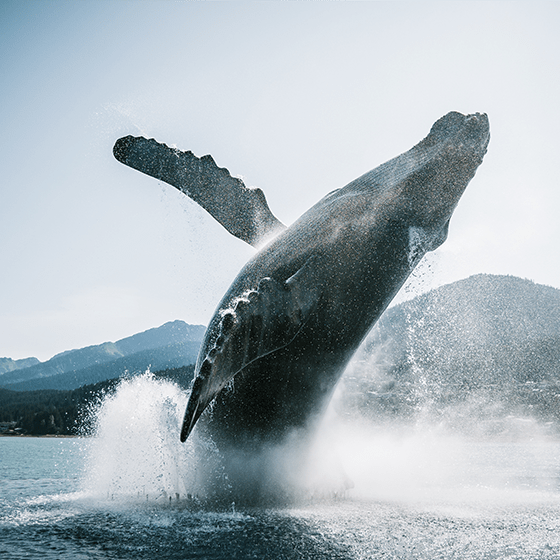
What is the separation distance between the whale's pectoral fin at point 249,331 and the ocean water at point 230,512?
1.64 m

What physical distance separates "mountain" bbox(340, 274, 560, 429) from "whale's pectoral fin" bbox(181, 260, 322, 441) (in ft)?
244

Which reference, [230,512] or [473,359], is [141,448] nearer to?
[230,512]

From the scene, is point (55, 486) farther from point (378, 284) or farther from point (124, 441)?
point (378, 284)

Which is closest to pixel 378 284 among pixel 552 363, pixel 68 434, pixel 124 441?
pixel 124 441

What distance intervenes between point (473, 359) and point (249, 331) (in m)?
139

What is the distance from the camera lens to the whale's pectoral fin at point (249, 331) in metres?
4.60

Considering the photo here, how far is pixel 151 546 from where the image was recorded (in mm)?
5012

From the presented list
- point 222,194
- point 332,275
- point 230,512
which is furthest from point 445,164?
point 230,512

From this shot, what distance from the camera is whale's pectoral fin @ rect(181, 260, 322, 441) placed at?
15.1 feet

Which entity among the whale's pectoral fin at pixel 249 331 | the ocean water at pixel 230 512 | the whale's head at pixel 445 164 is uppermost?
the whale's head at pixel 445 164

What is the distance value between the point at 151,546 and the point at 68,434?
109 metres

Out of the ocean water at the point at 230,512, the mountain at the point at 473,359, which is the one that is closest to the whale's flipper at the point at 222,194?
the ocean water at the point at 230,512

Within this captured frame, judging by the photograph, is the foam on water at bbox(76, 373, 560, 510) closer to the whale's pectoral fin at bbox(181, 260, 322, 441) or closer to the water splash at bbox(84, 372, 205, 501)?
the water splash at bbox(84, 372, 205, 501)

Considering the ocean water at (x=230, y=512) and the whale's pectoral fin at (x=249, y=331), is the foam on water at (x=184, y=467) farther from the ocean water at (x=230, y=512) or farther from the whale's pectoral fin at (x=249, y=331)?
the whale's pectoral fin at (x=249, y=331)
